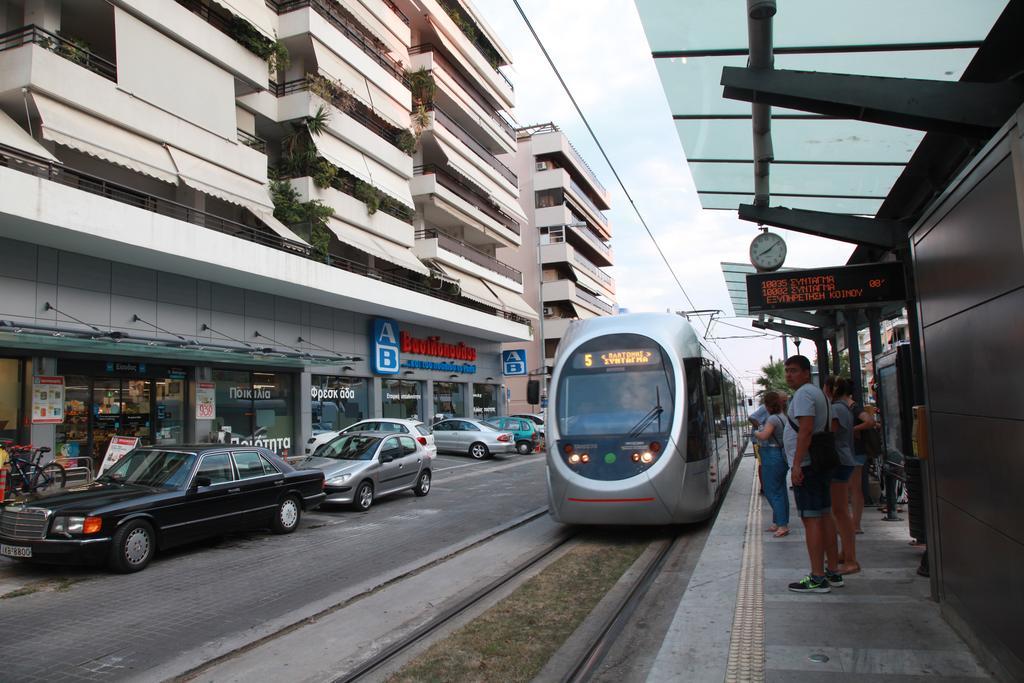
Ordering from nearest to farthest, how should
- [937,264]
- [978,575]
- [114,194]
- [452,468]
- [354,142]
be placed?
[978,575]
[937,264]
[114,194]
[452,468]
[354,142]

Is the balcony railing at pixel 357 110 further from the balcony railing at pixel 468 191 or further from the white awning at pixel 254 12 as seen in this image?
the balcony railing at pixel 468 191

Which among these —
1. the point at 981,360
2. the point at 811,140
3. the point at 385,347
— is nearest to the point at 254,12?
the point at 385,347

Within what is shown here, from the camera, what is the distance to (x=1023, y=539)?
3.42 m

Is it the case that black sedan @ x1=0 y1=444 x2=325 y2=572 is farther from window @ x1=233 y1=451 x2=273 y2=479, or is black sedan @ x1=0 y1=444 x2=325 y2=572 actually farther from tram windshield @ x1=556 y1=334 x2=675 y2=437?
tram windshield @ x1=556 y1=334 x2=675 y2=437

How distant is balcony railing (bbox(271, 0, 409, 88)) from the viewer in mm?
25078

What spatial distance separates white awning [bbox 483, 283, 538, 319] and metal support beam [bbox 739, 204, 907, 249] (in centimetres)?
2930

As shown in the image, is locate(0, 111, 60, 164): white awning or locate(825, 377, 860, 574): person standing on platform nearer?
locate(825, 377, 860, 574): person standing on platform

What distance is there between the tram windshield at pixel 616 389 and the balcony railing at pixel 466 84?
2745 cm

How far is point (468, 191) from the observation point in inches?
1547

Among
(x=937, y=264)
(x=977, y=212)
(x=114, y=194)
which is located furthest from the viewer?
(x=114, y=194)

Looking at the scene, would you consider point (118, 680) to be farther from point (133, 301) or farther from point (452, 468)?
point (452, 468)

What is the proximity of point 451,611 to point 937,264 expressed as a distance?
4824mm

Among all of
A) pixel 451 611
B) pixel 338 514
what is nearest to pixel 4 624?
pixel 451 611

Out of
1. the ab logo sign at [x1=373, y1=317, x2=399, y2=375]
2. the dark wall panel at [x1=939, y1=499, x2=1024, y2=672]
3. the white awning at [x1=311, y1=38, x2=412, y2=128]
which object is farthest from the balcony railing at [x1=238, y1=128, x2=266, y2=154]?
the dark wall panel at [x1=939, y1=499, x2=1024, y2=672]
